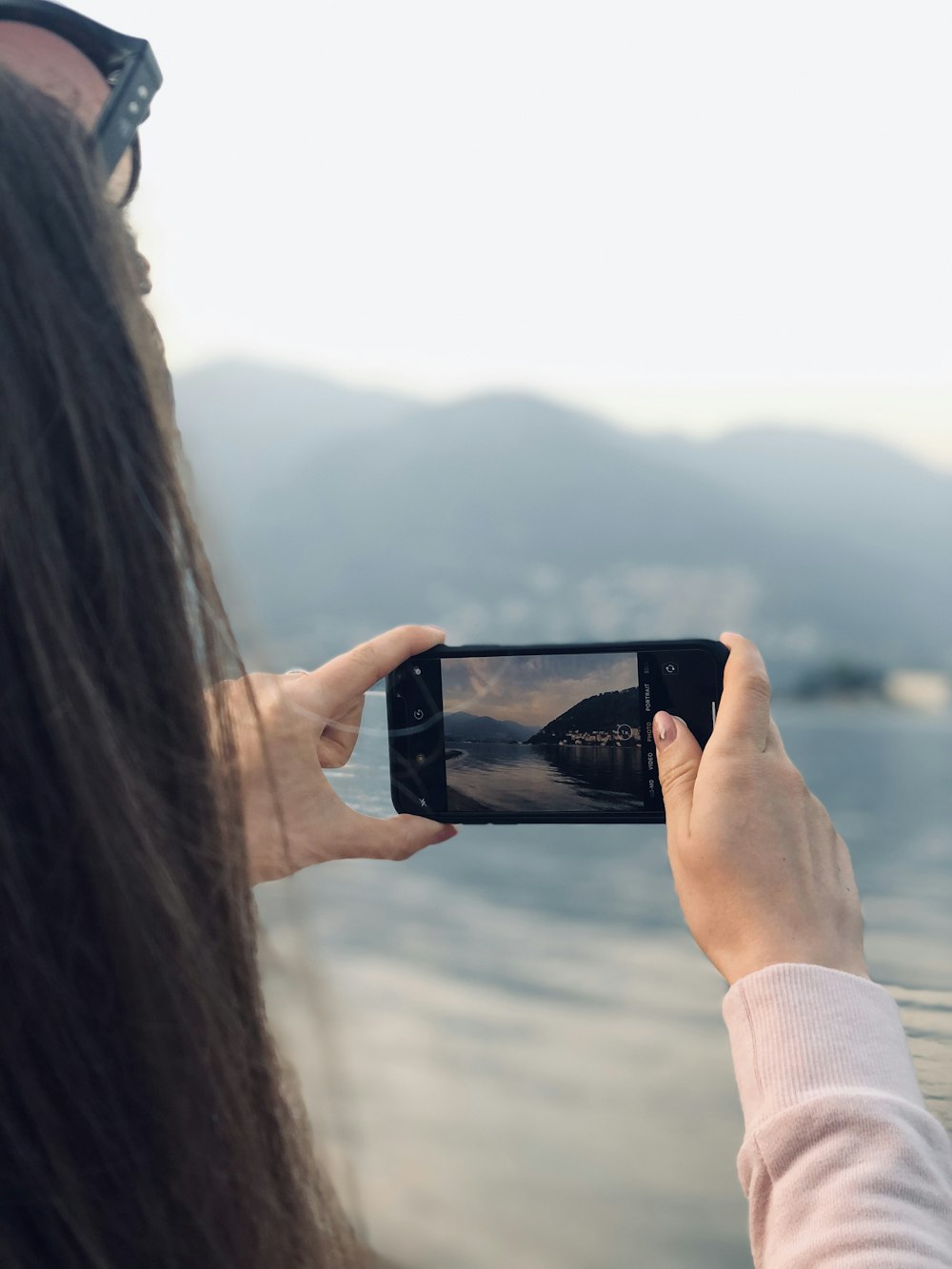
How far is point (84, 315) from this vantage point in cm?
38

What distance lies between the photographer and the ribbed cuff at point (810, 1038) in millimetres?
481

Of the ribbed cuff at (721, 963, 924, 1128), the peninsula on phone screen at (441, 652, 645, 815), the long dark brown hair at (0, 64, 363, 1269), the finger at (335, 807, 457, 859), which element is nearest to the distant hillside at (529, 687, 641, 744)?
the peninsula on phone screen at (441, 652, 645, 815)

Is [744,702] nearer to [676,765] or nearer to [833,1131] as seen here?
[676,765]

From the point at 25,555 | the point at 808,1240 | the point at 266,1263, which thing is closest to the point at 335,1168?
the point at 266,1263

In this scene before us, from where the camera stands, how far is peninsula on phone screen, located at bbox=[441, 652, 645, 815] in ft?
2.52

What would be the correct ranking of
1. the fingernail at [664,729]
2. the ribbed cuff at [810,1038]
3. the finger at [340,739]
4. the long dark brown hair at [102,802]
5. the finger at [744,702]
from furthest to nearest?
1. the finger at [340,739]
2. the fingernail at [664,729]
3. the finger at [744,702]
4. the ribbed cuff at [810,1038]
5. the long dark brown hair at [102,802]

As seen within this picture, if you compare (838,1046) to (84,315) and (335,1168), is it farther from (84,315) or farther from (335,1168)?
(84,315)

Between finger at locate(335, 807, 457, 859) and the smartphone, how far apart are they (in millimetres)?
11

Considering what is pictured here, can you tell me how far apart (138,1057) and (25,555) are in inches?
7.1

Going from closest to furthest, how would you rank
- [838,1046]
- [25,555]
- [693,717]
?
1. [25,555]
2. [838,1046]
3. [693,717]

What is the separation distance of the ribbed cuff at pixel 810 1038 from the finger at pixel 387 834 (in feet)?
1.06

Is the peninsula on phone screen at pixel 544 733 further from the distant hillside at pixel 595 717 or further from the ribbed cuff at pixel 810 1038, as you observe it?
the ribbed cuff at pixel 810 1038

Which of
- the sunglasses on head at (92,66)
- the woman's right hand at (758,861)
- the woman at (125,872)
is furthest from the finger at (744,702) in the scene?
the sunglasses on head at (92,66)

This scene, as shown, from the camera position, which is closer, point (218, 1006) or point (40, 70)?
point (218, 1006)
